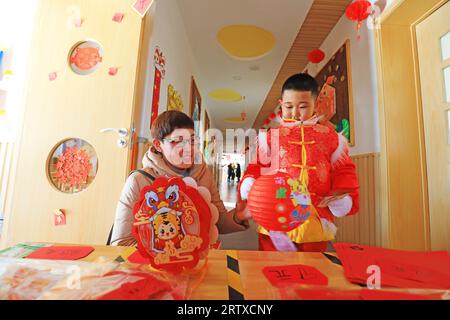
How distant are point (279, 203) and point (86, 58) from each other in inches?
59.4

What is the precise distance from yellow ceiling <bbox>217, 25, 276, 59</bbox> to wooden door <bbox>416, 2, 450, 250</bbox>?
1560 mm

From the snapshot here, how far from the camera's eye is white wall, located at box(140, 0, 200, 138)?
5.02 feet

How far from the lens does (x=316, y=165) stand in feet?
2.74

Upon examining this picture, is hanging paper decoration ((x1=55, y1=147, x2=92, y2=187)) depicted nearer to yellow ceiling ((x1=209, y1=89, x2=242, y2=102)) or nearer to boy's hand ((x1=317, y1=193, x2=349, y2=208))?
boy's hand ((x1=317, y1=193, x2=349, y2=208))

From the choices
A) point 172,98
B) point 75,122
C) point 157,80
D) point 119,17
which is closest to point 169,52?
point 172,98

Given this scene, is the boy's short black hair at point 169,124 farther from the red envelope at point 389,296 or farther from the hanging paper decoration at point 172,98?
the hanging paper decoration at point 172,98

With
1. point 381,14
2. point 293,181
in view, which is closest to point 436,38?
point 381,14

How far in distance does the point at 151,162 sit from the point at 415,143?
1687 millimetres

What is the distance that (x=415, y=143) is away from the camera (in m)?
1.52

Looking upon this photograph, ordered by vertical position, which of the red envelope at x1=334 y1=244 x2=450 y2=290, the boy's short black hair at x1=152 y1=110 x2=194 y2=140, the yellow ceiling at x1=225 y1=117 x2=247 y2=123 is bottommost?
the red envelope at x1=334 y1=244 x2=450 y2=290

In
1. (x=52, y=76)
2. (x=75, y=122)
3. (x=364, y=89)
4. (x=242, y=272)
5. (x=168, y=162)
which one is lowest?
(x=242, y=272)

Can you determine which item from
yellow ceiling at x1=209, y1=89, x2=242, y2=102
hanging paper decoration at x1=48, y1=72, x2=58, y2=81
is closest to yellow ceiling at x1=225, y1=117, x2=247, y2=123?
yellow ceiling at x1=209, y1=89, x2=242, y2=102

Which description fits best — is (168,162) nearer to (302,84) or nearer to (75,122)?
(302,84)

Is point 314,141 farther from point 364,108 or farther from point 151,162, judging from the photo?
point 364,108
